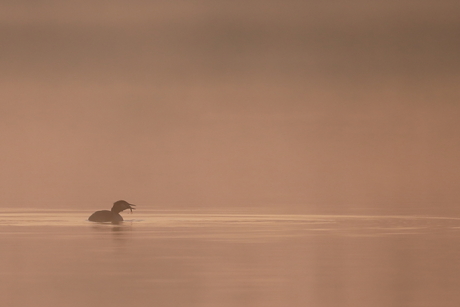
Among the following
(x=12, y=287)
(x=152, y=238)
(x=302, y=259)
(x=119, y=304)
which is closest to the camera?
(x=119, y=304)

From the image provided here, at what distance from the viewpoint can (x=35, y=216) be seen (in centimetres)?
2308

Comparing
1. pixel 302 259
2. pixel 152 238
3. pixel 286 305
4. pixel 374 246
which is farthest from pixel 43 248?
pixel 286 305

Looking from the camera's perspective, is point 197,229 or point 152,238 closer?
point 152,238

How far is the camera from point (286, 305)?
9.73m

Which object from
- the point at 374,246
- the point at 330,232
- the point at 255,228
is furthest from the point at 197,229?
the point at 374,246

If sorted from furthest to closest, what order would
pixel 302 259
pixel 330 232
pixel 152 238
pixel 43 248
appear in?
pixel 330 232 < pixel 152 238 < pixel 43 248 < pixel 302 259

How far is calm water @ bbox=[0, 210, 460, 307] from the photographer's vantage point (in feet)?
33.3

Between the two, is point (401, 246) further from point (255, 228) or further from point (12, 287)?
point (12, 287)

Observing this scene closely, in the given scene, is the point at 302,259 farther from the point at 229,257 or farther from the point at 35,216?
the point at 35,216

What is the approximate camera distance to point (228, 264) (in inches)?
503

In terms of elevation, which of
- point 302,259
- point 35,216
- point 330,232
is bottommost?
point 302,259

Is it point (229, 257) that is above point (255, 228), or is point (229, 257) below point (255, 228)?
below

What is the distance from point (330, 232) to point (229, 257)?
506cm

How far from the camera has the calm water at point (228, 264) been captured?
10.2m
